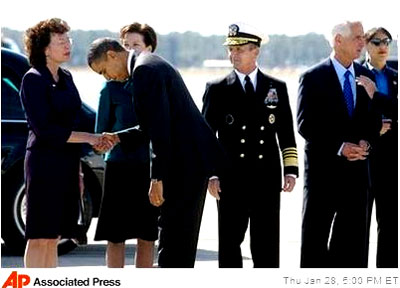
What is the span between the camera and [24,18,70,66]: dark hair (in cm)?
855

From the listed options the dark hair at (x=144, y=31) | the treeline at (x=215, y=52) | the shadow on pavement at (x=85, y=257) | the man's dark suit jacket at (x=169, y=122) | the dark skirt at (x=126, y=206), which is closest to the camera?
the man's dark suit jacket at (x=169, y=122)

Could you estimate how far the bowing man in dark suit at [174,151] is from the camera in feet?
25.7

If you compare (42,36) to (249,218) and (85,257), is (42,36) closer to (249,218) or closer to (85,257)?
(249,218)

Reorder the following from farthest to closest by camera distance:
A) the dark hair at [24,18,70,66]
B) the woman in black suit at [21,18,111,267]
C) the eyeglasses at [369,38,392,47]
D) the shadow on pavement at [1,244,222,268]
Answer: the shadow on pavement at [1,244,222,268] → the eyeglasses at [369,38,392,47] → the dark hair at [24,18,70,66] → the woman in black suit at [21,18,111,267]

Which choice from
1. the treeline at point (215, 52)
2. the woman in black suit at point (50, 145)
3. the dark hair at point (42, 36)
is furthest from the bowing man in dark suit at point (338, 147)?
the treeline at point (215, 52)

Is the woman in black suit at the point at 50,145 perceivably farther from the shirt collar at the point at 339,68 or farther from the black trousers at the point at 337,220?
the shirt collar at the point at 339,68

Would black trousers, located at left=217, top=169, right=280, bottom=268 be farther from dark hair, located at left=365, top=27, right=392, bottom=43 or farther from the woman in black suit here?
dark hair, located at left=365, top=27, right=392, bottom=43

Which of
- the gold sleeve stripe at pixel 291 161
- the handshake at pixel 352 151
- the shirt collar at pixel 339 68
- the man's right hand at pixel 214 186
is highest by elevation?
the shirt collar at pixel 339 68

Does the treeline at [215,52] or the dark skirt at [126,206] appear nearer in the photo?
the dark skirt at [126,206]

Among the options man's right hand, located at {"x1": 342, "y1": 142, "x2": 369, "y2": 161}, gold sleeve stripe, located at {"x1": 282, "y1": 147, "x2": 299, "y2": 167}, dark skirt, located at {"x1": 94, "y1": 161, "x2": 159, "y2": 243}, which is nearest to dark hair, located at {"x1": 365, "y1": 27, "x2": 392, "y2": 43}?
man's right hand, located at {"x1": 342, "y1": 142, "x2": 369, "y2": 161}

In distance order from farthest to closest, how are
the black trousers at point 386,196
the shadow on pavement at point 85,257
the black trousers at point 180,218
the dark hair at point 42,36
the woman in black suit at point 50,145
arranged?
1. the shadow on pavement at point 85,257
2. the black trousers at point 386,196
3. the dark hair at point 42,36
4. the woman in black suit at point 50,145
5. the black trousers at point 180,218

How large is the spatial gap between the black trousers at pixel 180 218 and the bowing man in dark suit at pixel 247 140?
2.28 feet

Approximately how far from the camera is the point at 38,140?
332 inches

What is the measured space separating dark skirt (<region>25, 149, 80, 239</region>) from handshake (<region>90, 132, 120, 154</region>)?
0.18 meters
